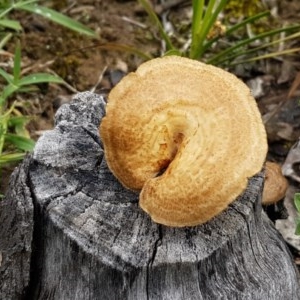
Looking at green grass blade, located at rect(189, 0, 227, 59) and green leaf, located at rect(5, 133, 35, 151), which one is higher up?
green grass blade, located at rect(189, 0, 227, 59)

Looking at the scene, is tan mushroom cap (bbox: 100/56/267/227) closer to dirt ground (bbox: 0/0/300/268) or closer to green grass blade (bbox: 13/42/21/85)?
green grass blade (bbox: 13/42/21/85)

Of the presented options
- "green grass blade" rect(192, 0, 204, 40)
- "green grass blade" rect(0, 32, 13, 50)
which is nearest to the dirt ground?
"green grass blade" rect(0, 32, 13, 50)

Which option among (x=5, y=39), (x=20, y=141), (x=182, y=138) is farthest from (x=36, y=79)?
(x=182, y=138)

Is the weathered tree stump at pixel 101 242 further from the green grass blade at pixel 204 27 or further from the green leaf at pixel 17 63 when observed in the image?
the green grass blade at pixel 204 27

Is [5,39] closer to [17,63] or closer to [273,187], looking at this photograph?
[17,63]

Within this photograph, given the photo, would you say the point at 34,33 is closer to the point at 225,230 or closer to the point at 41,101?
the point at 41,101

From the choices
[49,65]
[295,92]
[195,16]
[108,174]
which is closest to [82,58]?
[49,65]
